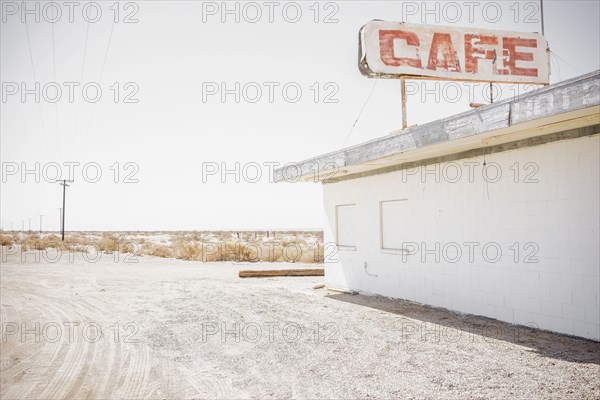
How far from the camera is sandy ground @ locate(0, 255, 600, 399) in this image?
17.4 ft

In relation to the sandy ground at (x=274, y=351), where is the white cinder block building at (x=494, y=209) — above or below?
above

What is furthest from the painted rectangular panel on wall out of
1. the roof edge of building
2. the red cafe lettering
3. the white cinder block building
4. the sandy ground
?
the red cafe lettering

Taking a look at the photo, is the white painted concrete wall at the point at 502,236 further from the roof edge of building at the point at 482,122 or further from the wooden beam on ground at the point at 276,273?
the wooden beam on ground at the point at 276,273

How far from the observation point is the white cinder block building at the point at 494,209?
697cm

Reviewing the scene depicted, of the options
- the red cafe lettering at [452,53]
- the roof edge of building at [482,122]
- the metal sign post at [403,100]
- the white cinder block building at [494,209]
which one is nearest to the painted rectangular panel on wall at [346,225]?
the white cinder block building at [494,209]

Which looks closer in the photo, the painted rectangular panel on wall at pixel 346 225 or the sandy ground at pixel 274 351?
the sandy ground at pixel 274 351

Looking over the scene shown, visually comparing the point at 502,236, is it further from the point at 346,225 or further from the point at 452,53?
the point at 346,225

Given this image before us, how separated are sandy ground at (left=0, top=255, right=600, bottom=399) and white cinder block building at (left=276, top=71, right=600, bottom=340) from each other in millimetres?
595

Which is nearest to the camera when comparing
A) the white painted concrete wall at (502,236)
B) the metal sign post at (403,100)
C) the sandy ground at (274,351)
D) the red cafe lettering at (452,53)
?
the sandy ground at (274,351)

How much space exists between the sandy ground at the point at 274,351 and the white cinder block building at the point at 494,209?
1.95ft

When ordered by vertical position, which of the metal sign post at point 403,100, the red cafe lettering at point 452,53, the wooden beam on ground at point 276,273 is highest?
the red cafe lettering at point 452,53

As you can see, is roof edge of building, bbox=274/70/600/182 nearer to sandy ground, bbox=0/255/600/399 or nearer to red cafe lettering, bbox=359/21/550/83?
red cafe lettering, bbox=359/21/550/83

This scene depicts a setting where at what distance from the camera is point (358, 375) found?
5.74m

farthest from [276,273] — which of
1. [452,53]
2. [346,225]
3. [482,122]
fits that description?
[482,122]
